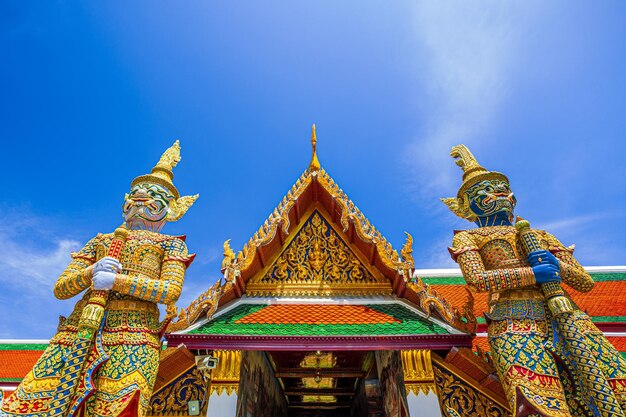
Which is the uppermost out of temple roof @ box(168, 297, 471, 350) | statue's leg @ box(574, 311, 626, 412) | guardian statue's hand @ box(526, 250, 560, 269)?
guardian statue's hand @ box(526, 250, 560, 269)

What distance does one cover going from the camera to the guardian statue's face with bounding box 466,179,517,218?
4.68 m

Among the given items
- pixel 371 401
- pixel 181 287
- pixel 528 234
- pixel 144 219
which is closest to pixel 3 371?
pixel 144 219

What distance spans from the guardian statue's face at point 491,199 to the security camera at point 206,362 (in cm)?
379

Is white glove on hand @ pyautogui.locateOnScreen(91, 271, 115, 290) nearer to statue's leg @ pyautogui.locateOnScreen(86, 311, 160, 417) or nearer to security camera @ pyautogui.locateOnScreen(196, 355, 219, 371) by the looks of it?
statue's leg @ pyautogui.locateOnScreen(86, 311, 160, 417)

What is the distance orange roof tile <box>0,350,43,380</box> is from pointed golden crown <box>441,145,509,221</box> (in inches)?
398

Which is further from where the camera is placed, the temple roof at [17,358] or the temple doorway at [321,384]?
the temple roof at [17,358]

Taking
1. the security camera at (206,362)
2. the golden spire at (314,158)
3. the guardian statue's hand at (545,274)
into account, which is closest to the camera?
the guardian statue's hand at (545,274)

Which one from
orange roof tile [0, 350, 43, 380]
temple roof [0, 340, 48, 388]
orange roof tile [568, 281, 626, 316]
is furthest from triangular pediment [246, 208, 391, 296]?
orange roof tile [0, 350, 43, 380]

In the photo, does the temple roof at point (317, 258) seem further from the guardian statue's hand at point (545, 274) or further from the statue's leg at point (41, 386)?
the statue's leg at point (41, 386)

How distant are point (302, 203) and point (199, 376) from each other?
2.75 m

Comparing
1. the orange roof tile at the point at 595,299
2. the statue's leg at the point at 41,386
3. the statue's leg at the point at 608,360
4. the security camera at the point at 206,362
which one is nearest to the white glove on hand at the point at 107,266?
the statue's leg at the point at 41,386

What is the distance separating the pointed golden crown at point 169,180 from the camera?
16.2 feet

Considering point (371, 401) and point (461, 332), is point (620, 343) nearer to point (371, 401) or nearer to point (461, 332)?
point (461, 332)

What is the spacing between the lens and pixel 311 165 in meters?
5.72
